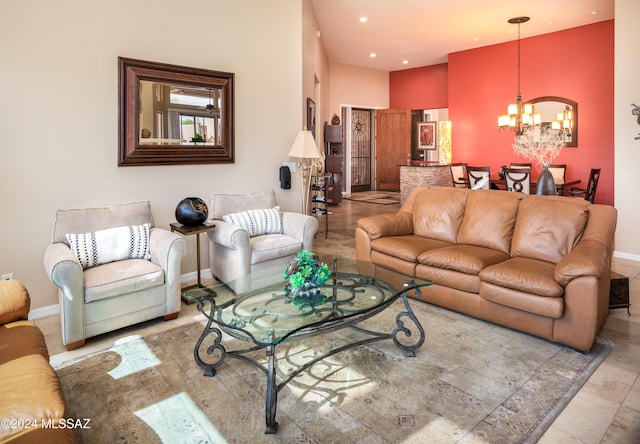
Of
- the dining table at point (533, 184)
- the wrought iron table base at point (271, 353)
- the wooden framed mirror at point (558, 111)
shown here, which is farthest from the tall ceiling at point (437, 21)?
the wrought iron table base at point (271, 353)

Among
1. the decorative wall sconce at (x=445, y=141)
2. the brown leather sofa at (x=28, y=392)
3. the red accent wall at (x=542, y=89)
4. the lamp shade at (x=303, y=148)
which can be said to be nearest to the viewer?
the brown leather sofa at (x=28, y=392)

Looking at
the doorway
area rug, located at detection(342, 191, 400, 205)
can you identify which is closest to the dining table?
area rug, located at detection(342, 191, 400, 205)

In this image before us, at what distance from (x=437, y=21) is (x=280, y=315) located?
22.2 ft

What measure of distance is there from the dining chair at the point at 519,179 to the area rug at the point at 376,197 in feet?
13.3

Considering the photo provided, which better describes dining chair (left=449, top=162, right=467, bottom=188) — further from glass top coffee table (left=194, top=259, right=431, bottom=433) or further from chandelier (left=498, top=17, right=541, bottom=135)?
glass top coffee table (left=194, top=259, right=431, bottom=433)

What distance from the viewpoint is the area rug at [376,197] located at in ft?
34.0

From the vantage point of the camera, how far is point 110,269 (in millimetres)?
3168

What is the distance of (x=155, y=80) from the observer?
4016mm

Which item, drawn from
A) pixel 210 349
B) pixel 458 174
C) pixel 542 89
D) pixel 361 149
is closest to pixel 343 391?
pixel 210 349

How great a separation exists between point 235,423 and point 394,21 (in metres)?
7.20

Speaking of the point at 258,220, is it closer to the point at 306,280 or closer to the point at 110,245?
the point at 110,245

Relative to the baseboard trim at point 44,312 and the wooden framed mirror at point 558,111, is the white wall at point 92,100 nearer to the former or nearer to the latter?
the baseboard trim at point 44,312

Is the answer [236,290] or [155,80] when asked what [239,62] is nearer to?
[155,80]

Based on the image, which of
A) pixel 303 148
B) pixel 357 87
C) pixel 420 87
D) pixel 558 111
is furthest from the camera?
→ pixel 357 87
